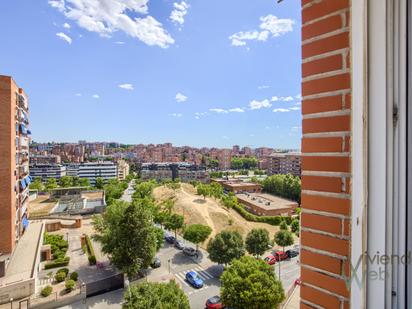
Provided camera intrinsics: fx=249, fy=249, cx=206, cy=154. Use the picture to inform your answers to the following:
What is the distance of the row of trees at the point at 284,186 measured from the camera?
32812 mm

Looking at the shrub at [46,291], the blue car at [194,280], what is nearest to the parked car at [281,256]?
the blue car at [194,280]

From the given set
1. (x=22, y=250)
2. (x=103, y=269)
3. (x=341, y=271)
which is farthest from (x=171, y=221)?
(x=341, y=271)

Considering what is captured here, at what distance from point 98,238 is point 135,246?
2737 mm

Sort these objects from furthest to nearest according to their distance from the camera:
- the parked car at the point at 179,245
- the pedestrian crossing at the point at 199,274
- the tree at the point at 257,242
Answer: the parked car at the point at 179,245 → the tree at the point at 257,242 → the pedestrian crossing at the point at 199,274

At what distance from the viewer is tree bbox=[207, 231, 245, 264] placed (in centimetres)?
1343

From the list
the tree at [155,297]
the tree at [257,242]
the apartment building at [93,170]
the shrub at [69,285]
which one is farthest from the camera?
the apartment building at [93,170]

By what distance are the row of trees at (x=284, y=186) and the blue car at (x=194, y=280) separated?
22578 millimetres

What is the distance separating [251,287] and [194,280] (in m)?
4.81

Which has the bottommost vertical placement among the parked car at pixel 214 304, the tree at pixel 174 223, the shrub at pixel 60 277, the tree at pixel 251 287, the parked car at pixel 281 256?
the parked car at pixel 281 256

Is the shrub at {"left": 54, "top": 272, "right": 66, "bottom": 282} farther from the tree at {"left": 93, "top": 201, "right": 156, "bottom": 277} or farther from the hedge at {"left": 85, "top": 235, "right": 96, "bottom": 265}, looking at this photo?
the hedge at {"left": 85, "top": 235, "right": 96, "bottom": 265}

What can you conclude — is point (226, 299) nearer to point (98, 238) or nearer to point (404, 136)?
point (98, 238)

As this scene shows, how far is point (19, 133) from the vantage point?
12.5 metres

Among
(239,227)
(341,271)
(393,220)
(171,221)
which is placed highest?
(393,220)

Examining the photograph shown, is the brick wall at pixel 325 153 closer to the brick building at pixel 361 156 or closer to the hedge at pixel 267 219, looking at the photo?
the brick building at pixel 361 156
